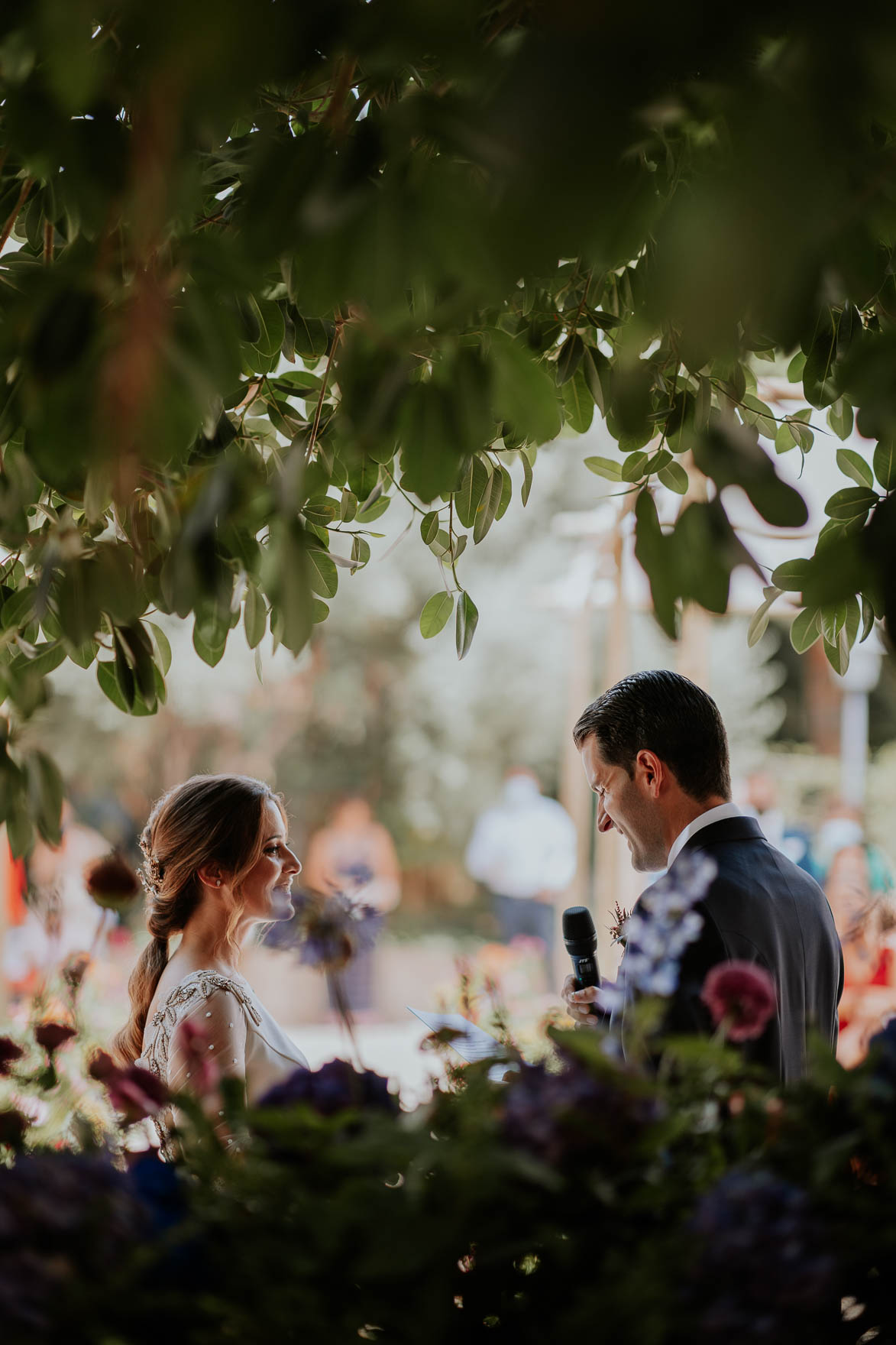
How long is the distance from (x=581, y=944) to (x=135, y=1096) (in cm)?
96

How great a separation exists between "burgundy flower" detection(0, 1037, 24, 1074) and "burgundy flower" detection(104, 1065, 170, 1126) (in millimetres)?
77

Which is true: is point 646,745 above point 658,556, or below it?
above

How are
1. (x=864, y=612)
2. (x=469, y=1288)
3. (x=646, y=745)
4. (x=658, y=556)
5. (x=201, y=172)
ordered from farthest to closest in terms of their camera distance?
(x=646, y=745) < (x=864, y=612) < (x=201, y=172) < (x=469, y=1288) < (x=658, y=556)

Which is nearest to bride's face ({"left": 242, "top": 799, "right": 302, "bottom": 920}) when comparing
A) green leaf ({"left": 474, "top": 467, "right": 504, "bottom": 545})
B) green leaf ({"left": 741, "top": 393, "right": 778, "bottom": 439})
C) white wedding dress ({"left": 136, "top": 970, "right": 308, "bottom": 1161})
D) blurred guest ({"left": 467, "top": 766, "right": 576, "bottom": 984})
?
white wedding dress ({"left": 136, "top": 970, "right": 308, "bottom": 1161})

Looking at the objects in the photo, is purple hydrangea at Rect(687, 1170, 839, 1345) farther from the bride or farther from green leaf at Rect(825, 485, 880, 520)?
the bride

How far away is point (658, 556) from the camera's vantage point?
0.47 metres

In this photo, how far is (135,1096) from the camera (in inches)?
25.3

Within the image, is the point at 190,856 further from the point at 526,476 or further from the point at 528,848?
the point at 528,848

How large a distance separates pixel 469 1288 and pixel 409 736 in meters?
11.0

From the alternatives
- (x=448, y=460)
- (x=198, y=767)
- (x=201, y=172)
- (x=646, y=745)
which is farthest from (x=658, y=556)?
(x=198, y=767)

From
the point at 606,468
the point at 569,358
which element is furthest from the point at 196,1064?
the point at 606,468

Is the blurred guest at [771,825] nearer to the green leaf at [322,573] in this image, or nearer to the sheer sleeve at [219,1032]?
the sheer sleeve at [219,1032]

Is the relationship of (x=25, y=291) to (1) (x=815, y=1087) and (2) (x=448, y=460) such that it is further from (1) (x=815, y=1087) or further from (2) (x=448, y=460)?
(1) (x=815, y=1087)

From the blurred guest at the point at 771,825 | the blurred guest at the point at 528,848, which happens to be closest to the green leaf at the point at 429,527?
the blurred guest at the point at 771,825
